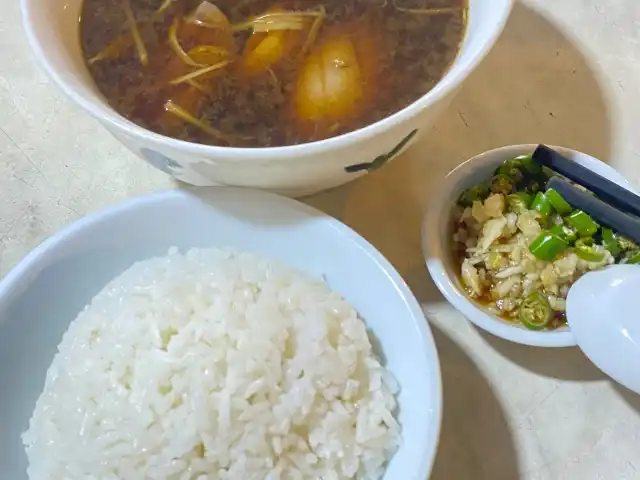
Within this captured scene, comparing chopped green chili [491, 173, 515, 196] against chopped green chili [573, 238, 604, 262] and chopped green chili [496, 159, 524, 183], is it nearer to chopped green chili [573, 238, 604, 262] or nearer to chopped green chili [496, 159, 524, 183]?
chopped green chili [496, 159, 524, 183]

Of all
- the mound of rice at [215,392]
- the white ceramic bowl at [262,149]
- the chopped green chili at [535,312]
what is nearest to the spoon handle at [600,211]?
the chopped green chili at [535,312]

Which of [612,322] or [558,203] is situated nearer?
[612,322]

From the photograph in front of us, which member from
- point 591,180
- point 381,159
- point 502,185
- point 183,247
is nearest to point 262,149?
point 381,159

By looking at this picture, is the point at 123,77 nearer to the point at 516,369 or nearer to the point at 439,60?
the point at 439,60

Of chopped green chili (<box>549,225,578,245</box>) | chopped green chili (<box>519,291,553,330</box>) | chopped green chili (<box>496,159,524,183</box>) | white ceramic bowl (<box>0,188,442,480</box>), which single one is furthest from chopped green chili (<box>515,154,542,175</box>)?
white ceramic bowl (<box>0,188,442,480</box>)

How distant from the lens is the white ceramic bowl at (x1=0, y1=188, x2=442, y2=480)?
1.05 m

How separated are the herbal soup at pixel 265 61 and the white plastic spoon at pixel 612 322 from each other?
403 millimetres

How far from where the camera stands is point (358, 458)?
1.01 meters

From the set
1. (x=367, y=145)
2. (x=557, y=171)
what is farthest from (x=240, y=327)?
(x=557, y=171)

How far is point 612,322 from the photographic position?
1031 millimetres

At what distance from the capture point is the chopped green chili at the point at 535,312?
1.11 metres

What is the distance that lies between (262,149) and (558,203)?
1.71ft

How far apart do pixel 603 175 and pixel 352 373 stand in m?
0.55

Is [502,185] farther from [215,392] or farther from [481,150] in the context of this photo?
[215,392]
